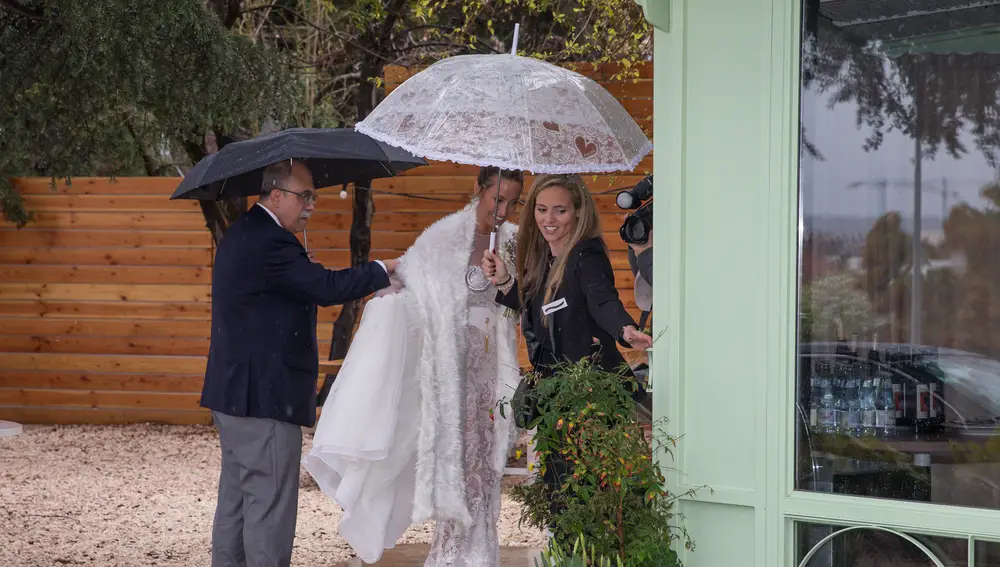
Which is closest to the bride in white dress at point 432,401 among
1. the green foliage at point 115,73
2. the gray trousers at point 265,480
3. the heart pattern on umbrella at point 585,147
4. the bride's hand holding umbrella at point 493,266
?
the bride's hand holding umbrella at point 493,266

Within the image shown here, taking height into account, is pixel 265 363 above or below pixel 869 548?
above

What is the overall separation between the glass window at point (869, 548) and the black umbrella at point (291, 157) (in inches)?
81.2

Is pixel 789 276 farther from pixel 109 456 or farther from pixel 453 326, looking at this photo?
pixel 109 456

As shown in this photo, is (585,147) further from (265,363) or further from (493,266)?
(265,363)

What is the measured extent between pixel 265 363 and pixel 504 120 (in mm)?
1133

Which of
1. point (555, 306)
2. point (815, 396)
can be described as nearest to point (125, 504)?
point (555, 306)

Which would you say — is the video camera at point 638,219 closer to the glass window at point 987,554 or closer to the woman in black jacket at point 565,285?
the woman in black jacket at point 565,285

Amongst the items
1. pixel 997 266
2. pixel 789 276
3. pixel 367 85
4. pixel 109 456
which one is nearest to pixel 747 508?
pixel 789 276

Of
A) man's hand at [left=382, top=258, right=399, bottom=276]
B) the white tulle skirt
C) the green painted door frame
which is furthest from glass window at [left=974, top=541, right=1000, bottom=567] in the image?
man's hand at [left=382, top=258, right=399, bottom=276]

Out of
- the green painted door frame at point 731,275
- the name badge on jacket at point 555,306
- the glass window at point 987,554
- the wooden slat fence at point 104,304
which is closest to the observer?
the glass window at point 987,554

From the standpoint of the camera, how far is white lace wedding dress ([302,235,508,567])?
3.95 m

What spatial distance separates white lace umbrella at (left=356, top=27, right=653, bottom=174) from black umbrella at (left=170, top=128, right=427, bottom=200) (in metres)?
0.38

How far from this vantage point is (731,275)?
10.0ft

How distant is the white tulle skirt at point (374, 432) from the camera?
393cm
